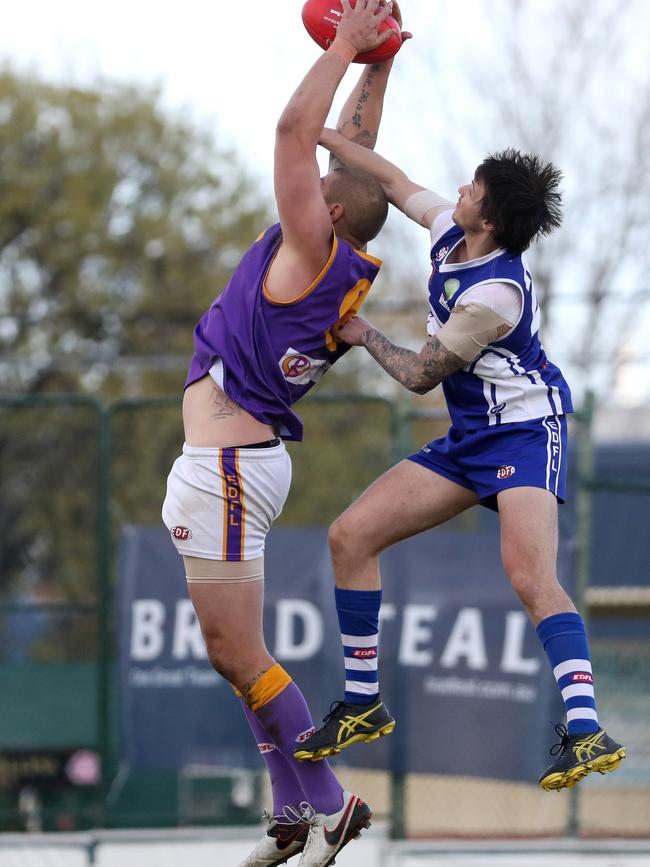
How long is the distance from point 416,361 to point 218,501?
2.61 feet

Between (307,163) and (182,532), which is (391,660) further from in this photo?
(307,163)

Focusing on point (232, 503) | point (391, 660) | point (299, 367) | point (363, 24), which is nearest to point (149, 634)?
point (391, 660)

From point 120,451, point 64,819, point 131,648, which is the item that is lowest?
point 64,819

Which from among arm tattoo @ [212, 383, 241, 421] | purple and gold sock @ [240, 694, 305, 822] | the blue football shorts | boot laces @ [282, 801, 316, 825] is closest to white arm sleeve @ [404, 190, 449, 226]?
the blue football shorts

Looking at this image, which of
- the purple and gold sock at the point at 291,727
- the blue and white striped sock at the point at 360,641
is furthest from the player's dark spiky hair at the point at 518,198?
the purple and gold sock at the point at 291,727

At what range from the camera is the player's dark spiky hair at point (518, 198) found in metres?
4.33

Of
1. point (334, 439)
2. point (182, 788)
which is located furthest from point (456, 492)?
point (334, 439)

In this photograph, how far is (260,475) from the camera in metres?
4.48

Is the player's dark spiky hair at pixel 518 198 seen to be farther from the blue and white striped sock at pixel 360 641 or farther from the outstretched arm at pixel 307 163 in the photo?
the blue and white striped sock at pixel 360 641

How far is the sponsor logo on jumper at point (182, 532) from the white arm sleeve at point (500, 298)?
46.0 inches

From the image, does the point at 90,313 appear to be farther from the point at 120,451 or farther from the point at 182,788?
the point at 182,788

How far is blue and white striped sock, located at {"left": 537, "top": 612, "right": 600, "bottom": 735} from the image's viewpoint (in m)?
4.29

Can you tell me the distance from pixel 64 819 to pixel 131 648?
1.80m

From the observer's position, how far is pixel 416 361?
4.43 metres
